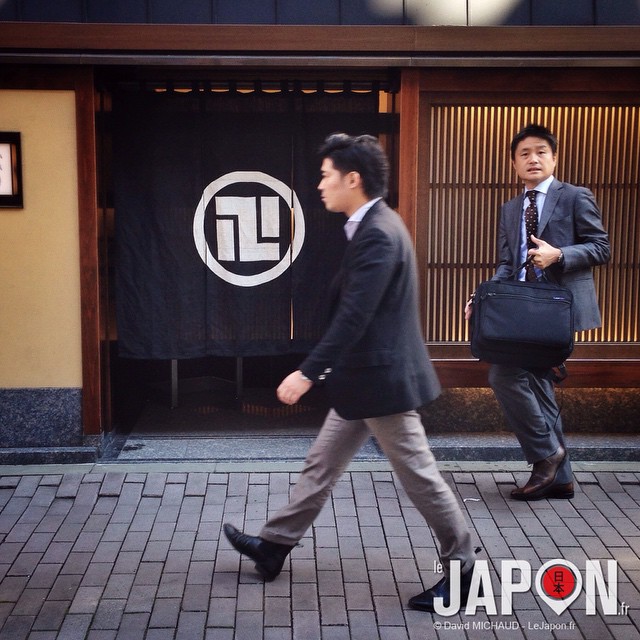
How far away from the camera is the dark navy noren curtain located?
6680 mm

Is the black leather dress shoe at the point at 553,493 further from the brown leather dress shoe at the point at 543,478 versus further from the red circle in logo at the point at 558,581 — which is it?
the red circle in logo at the point at 558,581

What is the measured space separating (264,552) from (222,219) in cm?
319

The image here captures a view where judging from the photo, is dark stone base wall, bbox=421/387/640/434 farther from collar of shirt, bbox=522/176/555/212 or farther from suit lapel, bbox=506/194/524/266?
collar of shirt, bbox=522/176/555/212

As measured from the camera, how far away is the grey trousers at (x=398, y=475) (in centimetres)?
409

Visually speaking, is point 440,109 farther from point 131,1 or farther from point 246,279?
point 131,1

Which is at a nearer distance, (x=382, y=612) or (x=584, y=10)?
(x=382, y=612)

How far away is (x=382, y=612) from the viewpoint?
165 inches

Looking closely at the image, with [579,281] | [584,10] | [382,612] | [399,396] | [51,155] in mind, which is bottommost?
[382,612]

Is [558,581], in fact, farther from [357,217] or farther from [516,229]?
[516,229]

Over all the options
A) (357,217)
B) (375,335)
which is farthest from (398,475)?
(357,217)

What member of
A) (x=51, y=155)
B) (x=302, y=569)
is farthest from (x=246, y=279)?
(x=302, y=569)

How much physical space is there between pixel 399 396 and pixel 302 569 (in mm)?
1323

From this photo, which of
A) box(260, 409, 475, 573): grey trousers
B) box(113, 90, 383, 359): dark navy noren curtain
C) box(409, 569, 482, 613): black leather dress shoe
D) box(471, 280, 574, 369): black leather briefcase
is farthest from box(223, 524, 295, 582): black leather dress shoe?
box(113, 90, 383, 359): dark navy noren curtain

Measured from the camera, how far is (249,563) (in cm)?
472
